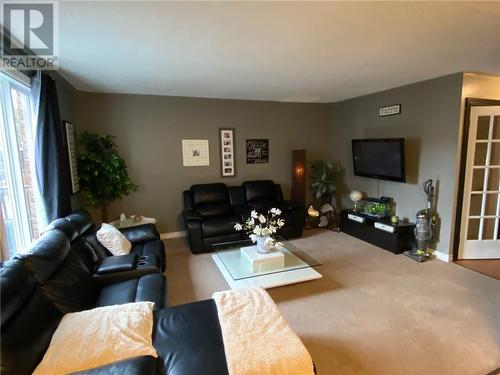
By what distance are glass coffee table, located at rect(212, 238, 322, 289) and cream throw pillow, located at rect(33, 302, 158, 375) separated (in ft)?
3.97

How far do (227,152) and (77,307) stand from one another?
11.3 ft

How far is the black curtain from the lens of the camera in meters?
2.56

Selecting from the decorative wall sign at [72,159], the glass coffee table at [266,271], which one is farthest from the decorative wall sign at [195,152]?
the glass coffee table at [266,271]

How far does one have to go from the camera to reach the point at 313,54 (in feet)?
8.43

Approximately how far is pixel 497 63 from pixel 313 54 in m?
2.05

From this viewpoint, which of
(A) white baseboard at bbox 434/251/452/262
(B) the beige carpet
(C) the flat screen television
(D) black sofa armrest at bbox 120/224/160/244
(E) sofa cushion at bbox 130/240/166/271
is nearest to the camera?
(B) the beige carpet

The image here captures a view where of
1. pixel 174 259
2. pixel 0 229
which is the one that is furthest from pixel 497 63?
pixel 0 229

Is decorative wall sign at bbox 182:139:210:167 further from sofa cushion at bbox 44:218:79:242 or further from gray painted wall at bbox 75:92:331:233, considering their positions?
sofa cushion at bbox 44:218:79:242

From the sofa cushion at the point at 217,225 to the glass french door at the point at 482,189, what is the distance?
122 inches

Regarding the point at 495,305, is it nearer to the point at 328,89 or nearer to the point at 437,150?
the point at 437,150

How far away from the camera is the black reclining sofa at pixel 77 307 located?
1.29m

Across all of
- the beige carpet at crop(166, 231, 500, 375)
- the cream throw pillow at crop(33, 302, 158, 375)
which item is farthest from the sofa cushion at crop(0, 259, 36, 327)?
the beige carpet at crop(166, 231, 500, 375)

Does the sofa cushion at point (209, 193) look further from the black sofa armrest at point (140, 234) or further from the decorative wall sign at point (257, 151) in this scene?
the black sofa armrest at point (140, 234)

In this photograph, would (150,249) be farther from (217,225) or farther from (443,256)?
(443,256)
